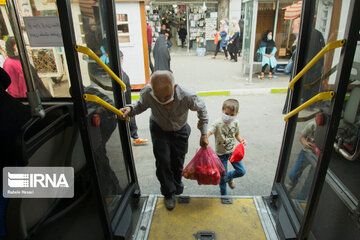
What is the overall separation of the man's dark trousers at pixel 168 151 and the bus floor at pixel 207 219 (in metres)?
0.22

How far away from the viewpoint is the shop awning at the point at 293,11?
25.1 ft

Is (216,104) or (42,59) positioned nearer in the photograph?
(42,59)

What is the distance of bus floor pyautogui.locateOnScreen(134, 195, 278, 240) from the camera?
7.15ft

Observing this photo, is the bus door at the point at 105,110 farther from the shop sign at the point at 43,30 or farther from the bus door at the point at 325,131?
the bus door at the point at 325,131

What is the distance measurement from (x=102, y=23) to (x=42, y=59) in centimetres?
108

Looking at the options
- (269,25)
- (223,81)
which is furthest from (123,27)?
(269,25)

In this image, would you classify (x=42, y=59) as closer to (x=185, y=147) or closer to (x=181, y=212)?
(x=185, y=147)

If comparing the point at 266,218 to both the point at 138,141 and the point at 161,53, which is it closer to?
the point at 138,141

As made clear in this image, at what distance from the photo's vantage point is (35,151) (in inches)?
67.0

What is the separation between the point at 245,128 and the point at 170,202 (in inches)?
107

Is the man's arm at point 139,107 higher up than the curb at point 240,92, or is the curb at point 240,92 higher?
the man's arm at point 139,107

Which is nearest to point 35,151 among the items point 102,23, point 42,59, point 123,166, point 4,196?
point 4,196

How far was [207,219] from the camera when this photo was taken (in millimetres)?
2340

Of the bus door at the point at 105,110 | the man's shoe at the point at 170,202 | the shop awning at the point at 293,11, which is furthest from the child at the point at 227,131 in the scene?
the shop awning at the point at 293,11
